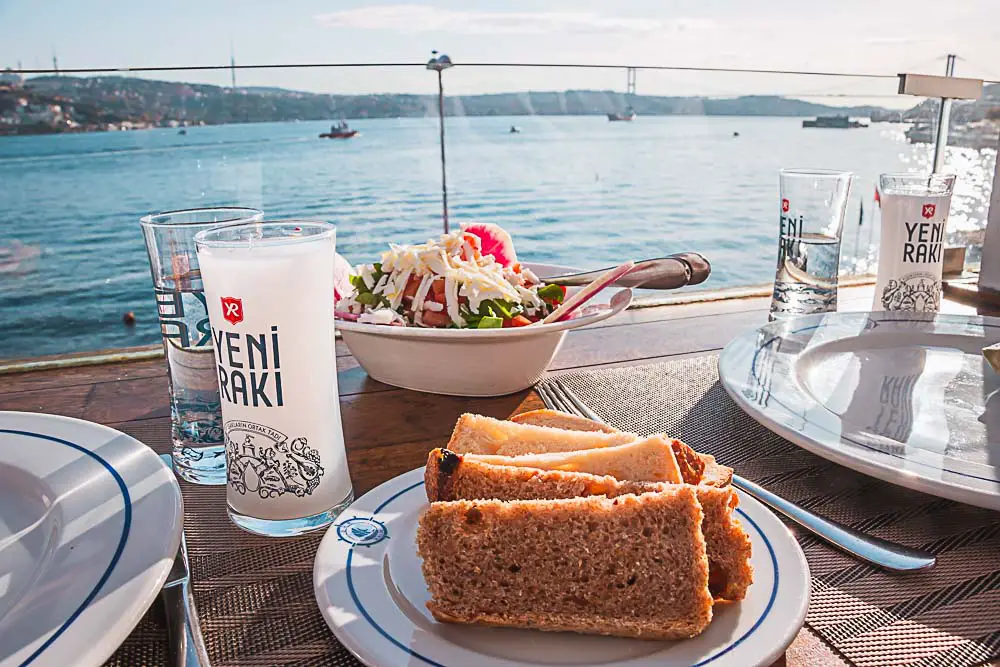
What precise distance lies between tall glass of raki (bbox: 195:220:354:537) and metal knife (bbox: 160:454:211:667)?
0.14 meters

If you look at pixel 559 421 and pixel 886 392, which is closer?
pixel 559 421

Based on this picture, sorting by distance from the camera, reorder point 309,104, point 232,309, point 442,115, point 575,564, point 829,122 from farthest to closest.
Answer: point 309,104 < point 829,122 < point 442,115 < point 232,309 < point 575,564

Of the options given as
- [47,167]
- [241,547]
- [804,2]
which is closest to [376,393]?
[241,547]

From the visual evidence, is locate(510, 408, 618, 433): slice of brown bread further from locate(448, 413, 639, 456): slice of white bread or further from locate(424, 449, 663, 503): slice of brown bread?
locate(424, 449, 663, 503): slice of brown bread

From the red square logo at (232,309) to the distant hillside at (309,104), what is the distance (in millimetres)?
1594

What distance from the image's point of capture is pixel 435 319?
1.17 metres

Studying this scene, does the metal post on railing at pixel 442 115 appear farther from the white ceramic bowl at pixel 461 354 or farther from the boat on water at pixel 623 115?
the boat on water at pixel 623 115

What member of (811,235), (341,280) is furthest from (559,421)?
(811,235)

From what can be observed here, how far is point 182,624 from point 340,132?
23.1 m

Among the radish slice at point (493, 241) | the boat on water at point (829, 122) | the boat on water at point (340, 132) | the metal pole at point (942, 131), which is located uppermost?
the boat on water at point (340, 132)

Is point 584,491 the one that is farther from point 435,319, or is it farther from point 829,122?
point 829,122

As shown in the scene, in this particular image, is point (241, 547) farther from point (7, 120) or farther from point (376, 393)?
point (7, 120)

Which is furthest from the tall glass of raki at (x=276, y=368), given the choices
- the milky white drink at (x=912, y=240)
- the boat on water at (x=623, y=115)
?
the boat on water at (x=623, y=115)

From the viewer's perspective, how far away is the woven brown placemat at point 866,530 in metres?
0.58
